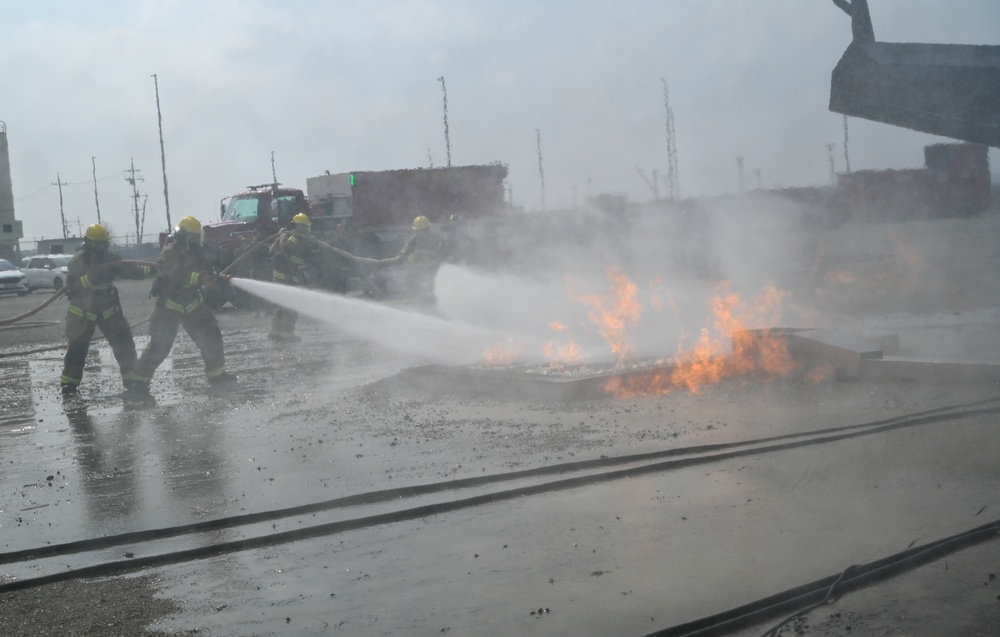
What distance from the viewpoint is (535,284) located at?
1466 cm

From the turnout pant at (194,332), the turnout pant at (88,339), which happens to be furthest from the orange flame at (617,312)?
the turnout pant at (88,339)

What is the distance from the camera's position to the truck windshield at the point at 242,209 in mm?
24594

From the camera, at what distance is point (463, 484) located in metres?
6.00

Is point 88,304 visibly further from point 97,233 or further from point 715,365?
point 715,365

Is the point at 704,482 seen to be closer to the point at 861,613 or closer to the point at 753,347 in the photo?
the point at 861,613

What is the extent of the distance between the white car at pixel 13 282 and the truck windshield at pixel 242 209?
16.9 m

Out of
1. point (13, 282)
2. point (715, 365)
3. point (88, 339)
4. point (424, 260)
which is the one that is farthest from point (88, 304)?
point (13, 282)

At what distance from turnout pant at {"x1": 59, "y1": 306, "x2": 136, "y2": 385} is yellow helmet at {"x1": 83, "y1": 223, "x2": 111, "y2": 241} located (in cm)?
80

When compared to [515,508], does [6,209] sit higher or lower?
higher

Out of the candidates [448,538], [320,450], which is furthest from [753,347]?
[448,538]

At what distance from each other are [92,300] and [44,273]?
3280 cm

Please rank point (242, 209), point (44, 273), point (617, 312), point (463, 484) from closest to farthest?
point (463, 484) → point (617, 312) → point (242, 209) → point (44, 273)

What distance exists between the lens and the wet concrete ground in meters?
4.01

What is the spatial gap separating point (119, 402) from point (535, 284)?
650 centimetres
